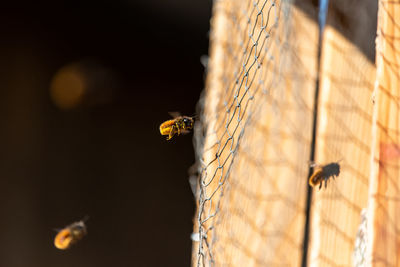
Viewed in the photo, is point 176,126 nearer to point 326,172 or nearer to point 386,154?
point 326,172

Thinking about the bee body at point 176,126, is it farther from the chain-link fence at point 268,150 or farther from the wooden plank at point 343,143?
the wooden plank at point 343,143

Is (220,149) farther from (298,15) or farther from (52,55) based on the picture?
(52,55)

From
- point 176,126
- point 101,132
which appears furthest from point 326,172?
point 101,132

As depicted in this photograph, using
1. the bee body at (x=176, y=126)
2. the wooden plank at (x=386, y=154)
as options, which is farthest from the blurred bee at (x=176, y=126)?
the wooden plank at (x=386, y=154)

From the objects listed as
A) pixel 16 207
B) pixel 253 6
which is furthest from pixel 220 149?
pixel 16 207

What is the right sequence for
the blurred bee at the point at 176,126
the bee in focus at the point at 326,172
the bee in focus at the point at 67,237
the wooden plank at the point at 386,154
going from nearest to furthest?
the wooden plank at the point at 386,154, the bee in focus at the point at 326,172, the blurred bee at the point at 176,126, the bee in focus at the point at 67,237

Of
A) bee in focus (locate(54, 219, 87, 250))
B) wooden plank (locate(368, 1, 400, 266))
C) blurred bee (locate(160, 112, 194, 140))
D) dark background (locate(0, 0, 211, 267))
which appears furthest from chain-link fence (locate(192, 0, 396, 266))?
dark background (locate(0, 0, 211, 267))

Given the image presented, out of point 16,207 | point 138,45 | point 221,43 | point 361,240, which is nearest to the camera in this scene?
point 361,240
